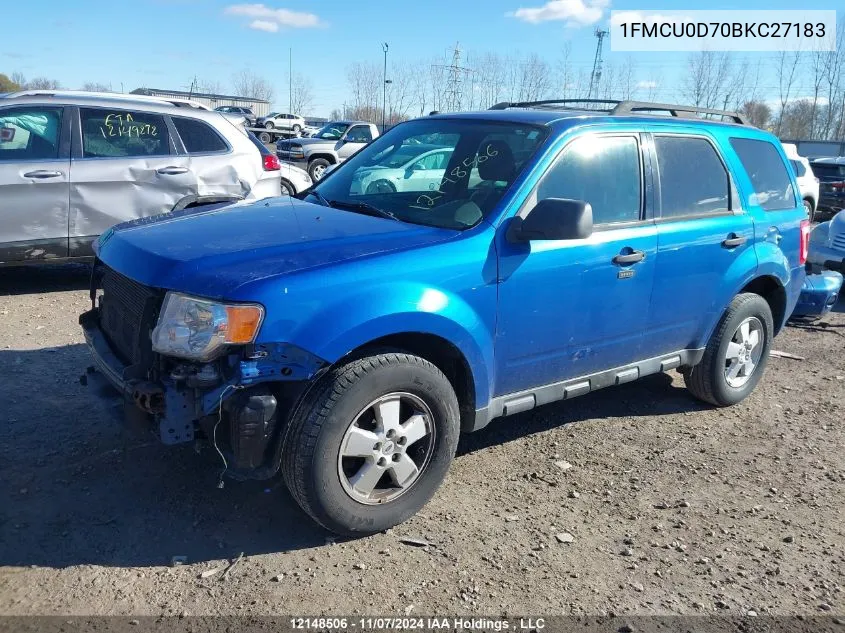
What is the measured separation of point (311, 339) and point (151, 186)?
16.2 ft

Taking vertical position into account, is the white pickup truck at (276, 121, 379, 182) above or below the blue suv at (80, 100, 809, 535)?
above

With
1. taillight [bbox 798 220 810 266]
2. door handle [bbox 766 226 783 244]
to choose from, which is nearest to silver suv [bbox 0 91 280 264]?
door handle [bbox 766 226 783 244]

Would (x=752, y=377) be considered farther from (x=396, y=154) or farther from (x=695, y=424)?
(x=396, y=154)

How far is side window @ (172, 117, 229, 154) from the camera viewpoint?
24.6 feet

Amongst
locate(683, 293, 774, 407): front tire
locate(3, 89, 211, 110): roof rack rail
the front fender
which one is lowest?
locate(683, 293, 774, 407): front tire

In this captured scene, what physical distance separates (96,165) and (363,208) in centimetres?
401

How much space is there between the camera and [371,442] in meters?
3.29

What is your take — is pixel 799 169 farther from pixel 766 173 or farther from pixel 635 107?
pixel 635 107

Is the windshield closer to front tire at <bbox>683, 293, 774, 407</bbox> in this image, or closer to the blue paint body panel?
the blue paint body panel

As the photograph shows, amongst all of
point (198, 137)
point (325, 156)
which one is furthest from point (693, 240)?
point (325, 156)

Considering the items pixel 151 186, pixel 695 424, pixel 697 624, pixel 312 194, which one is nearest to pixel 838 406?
pixel 695 424

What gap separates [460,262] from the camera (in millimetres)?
3465

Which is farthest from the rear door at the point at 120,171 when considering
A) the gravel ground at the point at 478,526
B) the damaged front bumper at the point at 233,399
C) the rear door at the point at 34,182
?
the damaged front bumper at the point at 233,399

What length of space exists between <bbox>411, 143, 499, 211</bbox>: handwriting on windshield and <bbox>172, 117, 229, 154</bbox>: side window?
4251 mm
